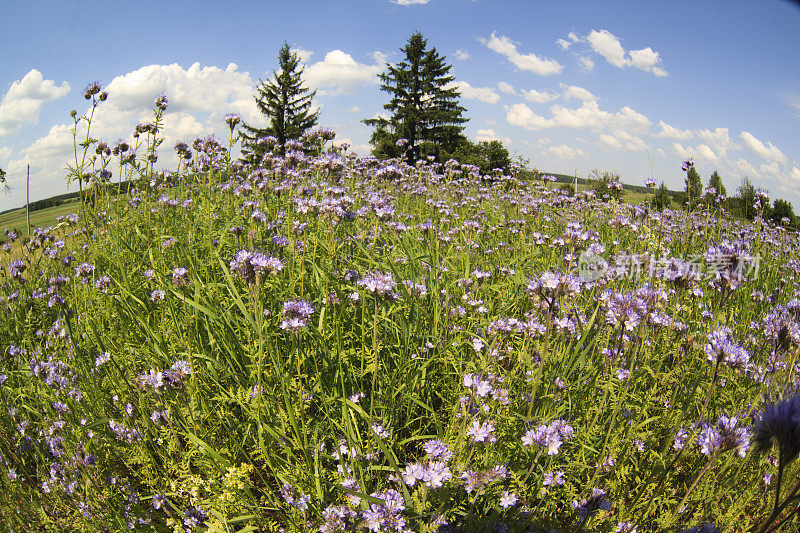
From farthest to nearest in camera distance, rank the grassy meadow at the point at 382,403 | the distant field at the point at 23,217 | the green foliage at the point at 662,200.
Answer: the green foliage at the point at 662,200 < the distant field at the point at 23,217 < the grassy meadow at the point at 382,403

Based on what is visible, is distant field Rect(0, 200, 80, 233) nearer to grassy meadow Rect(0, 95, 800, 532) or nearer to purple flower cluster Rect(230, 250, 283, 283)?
grassy meadow Rect(0, 95, 800, 532)

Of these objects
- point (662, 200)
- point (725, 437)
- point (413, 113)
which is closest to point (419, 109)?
point (413, 113)

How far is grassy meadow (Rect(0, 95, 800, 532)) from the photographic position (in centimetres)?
209

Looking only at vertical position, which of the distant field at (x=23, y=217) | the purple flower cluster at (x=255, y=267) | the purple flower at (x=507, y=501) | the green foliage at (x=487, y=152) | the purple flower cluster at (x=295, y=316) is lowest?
the purple flower at (x=507, y=501)

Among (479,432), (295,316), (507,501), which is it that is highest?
(295,316)

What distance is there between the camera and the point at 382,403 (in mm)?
2562

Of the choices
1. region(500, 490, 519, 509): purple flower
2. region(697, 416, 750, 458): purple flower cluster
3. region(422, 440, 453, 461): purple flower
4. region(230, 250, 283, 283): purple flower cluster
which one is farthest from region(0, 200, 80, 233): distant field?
region(697, 416, 750, 458): purple flower cluster

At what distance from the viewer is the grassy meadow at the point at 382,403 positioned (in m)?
2.09

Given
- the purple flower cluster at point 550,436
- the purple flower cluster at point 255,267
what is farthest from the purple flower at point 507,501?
the purple flower cluster at point 255,267

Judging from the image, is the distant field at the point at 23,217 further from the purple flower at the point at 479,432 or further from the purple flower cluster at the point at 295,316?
the purple flower at the point at 479,432

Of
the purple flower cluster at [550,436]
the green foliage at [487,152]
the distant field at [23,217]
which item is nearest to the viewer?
the purple flower cluster at [550,436]

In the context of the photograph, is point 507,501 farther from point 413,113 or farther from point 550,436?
point 413,113

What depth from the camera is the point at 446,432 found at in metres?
2.60

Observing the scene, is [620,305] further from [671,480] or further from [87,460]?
[87,460]
